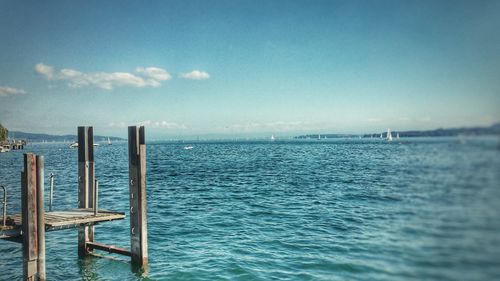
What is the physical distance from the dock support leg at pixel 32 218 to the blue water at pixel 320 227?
2.44 m

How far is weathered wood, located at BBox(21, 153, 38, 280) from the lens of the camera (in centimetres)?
991

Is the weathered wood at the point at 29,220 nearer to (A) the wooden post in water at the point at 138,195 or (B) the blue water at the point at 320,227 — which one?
(B) the blue water at the point at 320,227

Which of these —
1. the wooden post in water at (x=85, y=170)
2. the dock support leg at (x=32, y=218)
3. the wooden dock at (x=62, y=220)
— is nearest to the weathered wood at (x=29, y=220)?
the dock support leg at (x=32, y=218)

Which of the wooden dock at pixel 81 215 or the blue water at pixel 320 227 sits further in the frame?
the wooden dock at pixel 81 215

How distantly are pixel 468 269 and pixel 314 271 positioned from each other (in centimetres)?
795

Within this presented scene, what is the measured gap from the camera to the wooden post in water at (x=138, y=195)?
11703 millimetres

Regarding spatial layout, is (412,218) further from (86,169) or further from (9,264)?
(9,264)

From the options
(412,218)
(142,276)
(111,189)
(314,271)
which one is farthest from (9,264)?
(111,189)

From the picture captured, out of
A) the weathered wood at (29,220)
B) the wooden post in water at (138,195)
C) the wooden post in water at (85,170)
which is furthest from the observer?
the wooden post in water at (85,170)

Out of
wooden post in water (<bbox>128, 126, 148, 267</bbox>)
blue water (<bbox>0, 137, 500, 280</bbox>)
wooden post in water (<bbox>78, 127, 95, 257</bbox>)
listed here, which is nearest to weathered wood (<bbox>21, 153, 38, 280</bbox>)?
blue water (<bbox>0, 137, 500, 280</bbox>)

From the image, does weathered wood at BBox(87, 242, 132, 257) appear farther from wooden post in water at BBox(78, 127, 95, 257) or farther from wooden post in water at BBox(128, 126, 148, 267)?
wooden post in water at BBox(128, 126, 148, 267)

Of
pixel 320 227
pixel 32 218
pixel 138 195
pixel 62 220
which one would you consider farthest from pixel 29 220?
pixel 320 227

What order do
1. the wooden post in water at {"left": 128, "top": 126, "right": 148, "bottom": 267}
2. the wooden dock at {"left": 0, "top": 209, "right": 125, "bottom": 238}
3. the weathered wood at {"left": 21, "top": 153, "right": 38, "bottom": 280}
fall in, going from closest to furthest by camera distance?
the weathered wood at {"left": 21, "top": 153, "right": 38, "bottom": 280} < the wooden dock at {"left": 0, "top": 209, "right": 125, "bottom": 238} < the wooden post in water at {"left": 128, "top": 126, "right": 148, "bottom": 267}

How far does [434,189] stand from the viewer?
19.3ft
